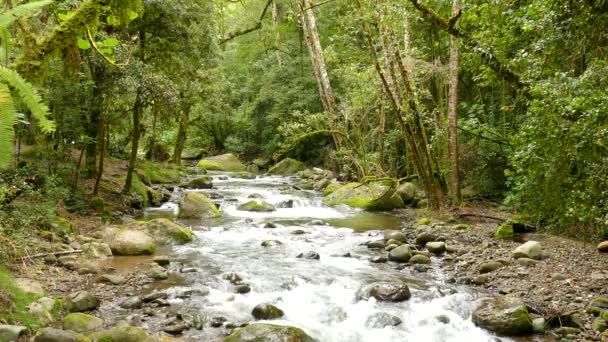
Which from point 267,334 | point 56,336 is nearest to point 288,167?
point 267,334

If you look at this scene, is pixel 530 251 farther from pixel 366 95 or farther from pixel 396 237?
pixel 366 95

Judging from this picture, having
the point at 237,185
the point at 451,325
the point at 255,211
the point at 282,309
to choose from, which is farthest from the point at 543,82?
the point at 237,185

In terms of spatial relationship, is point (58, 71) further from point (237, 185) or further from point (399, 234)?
point (237, 185)

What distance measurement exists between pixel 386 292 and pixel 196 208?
28.4 ft

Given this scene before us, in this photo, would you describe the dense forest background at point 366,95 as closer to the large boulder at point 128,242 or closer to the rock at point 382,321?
the large boulder at point 128,242

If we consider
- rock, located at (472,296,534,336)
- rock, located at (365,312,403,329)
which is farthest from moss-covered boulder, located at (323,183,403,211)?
rock, located at (472,296,534,336)

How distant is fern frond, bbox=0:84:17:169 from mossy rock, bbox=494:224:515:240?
428 inches

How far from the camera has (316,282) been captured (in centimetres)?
852

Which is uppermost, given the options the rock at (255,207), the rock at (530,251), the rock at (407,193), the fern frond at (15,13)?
the fern frond at (15,13)

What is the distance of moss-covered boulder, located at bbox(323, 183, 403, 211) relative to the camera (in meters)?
16.8

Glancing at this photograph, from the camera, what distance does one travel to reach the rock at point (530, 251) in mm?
9133

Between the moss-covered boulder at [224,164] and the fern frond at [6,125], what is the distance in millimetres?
28882

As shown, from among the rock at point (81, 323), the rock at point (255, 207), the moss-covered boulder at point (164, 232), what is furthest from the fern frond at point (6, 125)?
the rock at point (255, 207)

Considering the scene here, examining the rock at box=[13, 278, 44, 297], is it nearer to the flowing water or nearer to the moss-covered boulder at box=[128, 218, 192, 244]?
the flowing water
